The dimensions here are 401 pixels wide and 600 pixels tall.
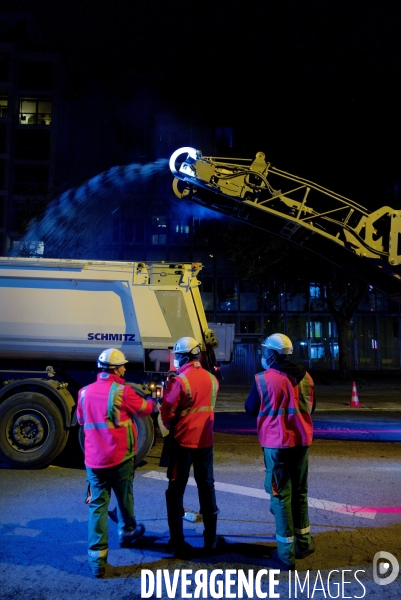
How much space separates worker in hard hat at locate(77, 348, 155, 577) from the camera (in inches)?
146

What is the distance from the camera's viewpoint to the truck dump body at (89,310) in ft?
23.6

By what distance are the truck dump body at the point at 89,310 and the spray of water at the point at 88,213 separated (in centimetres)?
1424

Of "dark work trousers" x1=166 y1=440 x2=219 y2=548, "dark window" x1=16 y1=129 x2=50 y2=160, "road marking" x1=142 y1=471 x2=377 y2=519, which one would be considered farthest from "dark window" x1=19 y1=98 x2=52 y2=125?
"dark work trousers" x1=166 y1=440 x2=219 y2=548

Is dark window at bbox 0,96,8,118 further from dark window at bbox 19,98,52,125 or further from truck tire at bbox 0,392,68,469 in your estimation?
truck tire at bbox 0,392,68,469

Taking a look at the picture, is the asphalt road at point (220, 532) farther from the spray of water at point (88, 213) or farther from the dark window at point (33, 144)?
the dark window at point (33, 144)

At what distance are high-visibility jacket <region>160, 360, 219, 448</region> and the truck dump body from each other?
3.09m

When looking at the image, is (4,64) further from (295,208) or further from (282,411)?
(282,411)

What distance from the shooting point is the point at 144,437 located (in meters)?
6.66

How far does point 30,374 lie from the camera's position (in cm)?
706

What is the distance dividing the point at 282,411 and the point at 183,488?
1.06m

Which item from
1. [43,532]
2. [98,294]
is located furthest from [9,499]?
[98,294]

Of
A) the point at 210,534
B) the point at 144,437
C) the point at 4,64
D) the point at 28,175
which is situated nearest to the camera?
the point at 210,534

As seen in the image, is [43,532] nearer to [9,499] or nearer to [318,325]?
[9,499]

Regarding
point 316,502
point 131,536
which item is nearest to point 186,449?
point 131,536
